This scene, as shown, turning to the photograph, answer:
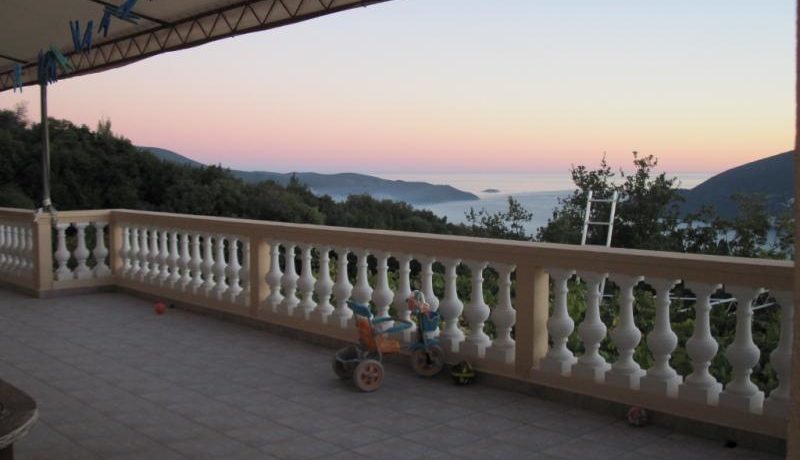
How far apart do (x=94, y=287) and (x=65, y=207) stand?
18684mm

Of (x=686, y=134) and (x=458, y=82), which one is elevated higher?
(x=458, y=82)

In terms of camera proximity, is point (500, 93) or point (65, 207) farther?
point (65, 207)

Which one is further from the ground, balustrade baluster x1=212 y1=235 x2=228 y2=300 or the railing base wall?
balustrade baluster x1=212 y1=235 x2=228 y2=300

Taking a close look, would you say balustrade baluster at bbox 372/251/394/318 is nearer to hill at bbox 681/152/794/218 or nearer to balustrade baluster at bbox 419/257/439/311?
balustrade baluster at bbox 419/257/439/311

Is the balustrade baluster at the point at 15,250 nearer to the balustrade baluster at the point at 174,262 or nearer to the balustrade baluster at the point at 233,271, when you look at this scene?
the balustrade baluster at the point at 174,262

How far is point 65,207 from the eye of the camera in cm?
2594

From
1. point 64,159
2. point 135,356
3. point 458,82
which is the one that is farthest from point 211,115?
point 135,356

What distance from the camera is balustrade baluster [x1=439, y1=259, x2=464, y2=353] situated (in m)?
5.29

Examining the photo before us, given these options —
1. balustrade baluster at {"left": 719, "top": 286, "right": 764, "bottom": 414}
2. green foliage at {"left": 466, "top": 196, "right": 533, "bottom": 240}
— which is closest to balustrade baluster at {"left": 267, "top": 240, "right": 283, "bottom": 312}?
balustrade baluster at {"left": 719, "top": 286, "right": 764, "bottom": 414}

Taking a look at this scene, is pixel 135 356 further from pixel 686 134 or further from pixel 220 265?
pixel 686 134

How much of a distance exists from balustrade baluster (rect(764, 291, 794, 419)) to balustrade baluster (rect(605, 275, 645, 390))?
756 millimetres

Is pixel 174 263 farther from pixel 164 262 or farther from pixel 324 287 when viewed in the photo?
pixel 324 287

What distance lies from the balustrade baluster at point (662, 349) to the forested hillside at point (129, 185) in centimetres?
2031

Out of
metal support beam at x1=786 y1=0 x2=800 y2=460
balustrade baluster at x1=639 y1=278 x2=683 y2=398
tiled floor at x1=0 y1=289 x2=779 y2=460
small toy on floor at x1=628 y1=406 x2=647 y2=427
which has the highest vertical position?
metal support beam at x1=786 y1=0 x2=800 y2=460
